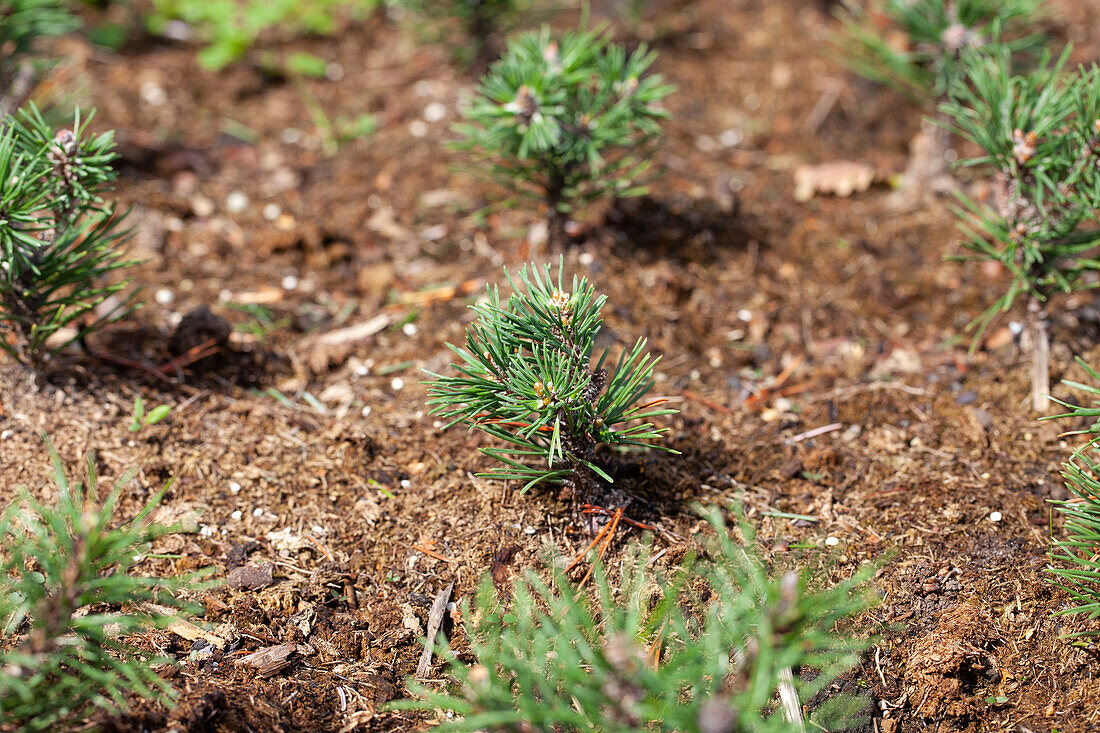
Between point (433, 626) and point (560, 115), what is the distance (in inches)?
61.8

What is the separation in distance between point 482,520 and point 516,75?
1.33 meters

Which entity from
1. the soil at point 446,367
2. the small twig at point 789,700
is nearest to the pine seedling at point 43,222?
the soil at point 446,367

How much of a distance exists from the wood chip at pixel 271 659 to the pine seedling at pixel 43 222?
1038mm

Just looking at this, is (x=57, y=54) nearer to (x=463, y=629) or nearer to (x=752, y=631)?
(x=463, y=629)

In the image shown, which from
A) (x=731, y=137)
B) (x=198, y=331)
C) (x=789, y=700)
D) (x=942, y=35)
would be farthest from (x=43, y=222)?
(x=942, y=35)

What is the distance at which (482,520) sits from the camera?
209cm

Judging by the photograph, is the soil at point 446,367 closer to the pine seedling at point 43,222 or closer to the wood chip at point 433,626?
the wood chip at point 433,626

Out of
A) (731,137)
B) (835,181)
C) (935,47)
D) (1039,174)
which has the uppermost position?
(935,47)

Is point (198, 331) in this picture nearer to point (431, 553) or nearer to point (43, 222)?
point (43, 222)

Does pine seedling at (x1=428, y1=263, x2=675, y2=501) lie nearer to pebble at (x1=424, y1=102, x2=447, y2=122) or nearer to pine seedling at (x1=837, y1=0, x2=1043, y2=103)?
pine seedling at (x1=837, y1=0, x2=1043, y2=103)

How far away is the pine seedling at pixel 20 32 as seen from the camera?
3051mm

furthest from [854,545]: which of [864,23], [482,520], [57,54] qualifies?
[57,54]

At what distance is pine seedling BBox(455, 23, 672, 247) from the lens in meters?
2.39

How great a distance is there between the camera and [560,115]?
98.7 inches
